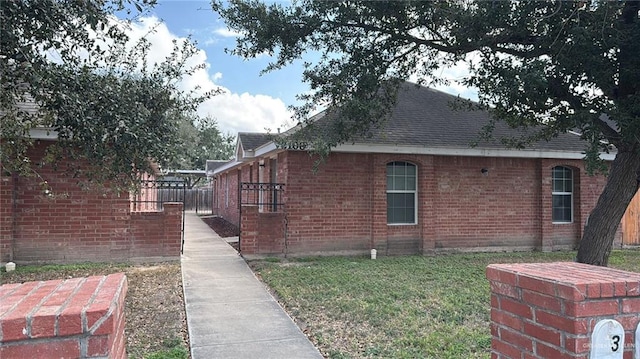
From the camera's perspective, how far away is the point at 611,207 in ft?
25.7

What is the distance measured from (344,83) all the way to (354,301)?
4.17m

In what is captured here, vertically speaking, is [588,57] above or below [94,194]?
above

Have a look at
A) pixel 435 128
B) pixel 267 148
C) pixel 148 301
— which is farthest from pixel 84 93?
pixel 435 128

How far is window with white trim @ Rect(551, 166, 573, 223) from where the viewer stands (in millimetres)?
12969

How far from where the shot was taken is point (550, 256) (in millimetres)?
11602

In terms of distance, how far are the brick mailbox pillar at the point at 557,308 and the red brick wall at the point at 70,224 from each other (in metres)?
8.43

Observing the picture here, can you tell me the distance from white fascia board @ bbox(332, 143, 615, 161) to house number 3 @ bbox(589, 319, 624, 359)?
8.61m

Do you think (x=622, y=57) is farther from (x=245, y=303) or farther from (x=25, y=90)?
(x=25, y=90)

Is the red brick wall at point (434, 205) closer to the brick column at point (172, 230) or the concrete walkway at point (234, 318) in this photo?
the concrete walkway at point (234, 318)

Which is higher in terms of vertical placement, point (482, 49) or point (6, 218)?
point (482, 49)

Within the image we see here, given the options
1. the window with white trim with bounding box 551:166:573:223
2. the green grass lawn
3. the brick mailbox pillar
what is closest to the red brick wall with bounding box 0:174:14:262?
the green grass lawn

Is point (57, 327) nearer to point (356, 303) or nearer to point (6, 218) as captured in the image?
point (356, 303)

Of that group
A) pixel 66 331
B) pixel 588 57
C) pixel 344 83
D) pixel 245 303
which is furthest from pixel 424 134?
pixel 66 331

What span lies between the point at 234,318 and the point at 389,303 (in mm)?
2357
